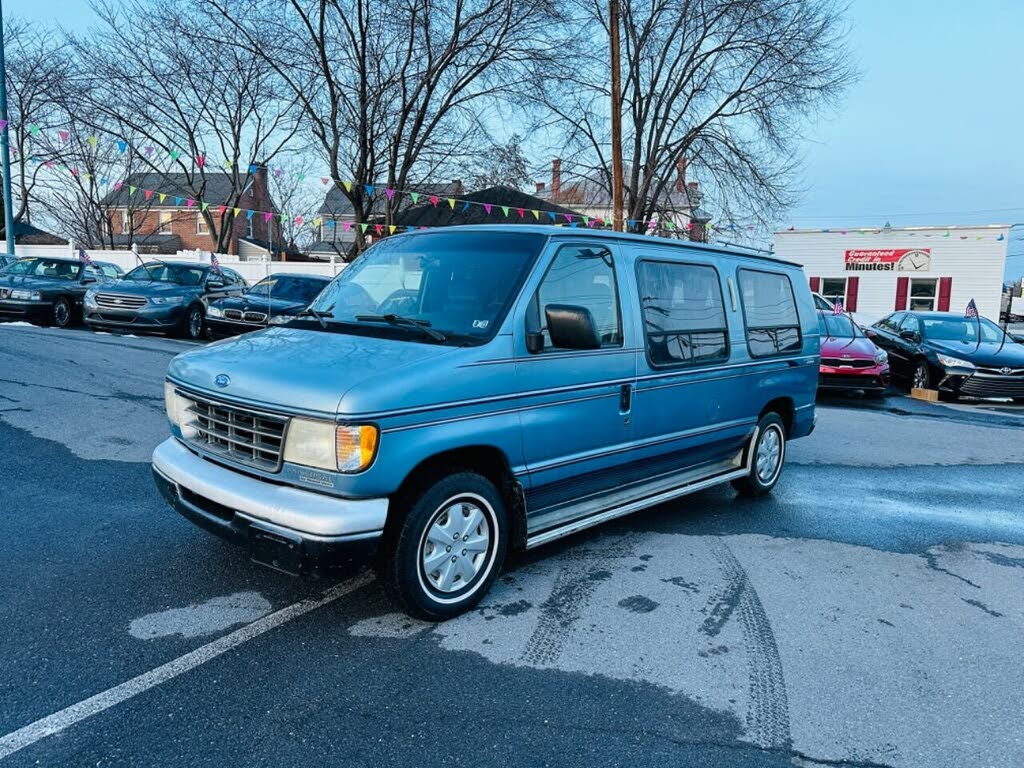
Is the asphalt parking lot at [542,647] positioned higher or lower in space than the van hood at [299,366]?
lower

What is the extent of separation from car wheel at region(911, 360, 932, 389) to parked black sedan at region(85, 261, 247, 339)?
12.8 m

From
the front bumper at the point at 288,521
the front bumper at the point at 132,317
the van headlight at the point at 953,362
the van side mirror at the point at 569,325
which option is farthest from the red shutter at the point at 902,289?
the front bumper at the point at 288,521

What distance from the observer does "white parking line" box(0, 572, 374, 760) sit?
8.54ft

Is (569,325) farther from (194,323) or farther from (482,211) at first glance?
(482,211)

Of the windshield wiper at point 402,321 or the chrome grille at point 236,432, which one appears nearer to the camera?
the chrome grille at point 236,432

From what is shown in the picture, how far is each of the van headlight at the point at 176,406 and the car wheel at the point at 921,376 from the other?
41.5ft

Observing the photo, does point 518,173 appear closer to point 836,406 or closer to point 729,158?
point 729,158

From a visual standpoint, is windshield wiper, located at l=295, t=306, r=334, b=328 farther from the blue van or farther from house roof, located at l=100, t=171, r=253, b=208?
house roof, located at l=100, t=171, r=253, b=208

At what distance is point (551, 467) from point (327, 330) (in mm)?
1427

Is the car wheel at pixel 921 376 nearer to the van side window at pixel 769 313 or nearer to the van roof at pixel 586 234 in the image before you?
the van side window at pixel 769 313

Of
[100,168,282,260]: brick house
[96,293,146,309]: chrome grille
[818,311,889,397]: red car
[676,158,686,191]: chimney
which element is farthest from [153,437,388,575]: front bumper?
[100,168,282,260]: brick house

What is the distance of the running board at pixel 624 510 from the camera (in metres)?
4.02

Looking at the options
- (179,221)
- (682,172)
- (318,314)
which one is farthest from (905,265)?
(179,221)

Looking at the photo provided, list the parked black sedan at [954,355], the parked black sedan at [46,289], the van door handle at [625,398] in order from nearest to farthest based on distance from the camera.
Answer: the van door handle at [625,398]
the parked black sedan at [954,355]
the parked black sedan at [46,289]
